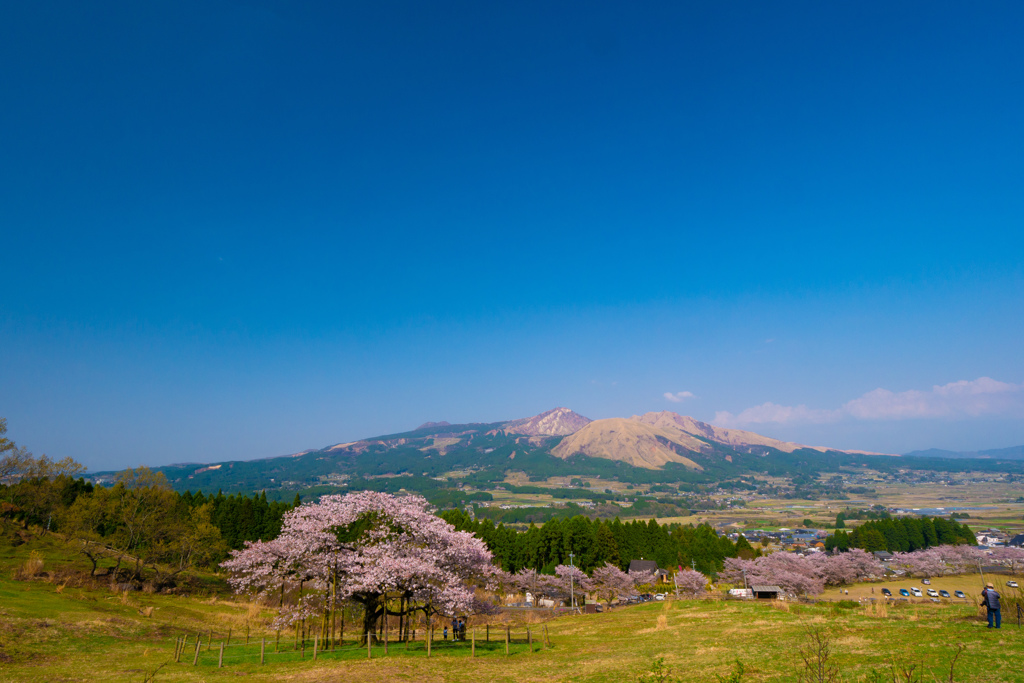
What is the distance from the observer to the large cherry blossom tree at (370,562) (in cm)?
2202

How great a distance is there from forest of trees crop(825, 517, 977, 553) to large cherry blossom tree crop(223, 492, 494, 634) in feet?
324

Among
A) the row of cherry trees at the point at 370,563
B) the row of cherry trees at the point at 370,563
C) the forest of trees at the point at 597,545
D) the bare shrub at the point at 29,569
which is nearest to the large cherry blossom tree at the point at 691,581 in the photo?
the forest of trees at the point at 597,545

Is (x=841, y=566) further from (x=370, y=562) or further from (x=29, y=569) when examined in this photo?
(x=29, y=569)

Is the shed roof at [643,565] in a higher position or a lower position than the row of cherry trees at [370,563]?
lower

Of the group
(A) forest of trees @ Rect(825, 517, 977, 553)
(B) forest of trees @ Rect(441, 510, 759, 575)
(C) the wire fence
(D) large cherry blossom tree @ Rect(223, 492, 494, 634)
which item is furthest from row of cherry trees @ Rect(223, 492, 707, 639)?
(A) forest of trees @ Rect(825, 517, 977, 553)

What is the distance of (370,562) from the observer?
22.8 metres

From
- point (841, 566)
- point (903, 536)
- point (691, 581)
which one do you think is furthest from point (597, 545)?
point (903, 536)

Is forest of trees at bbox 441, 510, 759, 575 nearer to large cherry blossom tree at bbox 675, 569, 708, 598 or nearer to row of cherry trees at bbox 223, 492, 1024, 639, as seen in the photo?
large cherry blossom tree at bbox 675, 569, 708, 598

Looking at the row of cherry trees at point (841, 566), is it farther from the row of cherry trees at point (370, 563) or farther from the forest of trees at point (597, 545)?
the row of cherry trees at point (370, 563)

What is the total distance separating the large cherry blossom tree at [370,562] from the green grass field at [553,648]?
6.75 ft

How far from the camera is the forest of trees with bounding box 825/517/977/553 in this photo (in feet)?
304

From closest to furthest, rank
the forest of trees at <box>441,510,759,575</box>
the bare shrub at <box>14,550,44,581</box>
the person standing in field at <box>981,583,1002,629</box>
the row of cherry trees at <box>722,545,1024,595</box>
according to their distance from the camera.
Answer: the person standing in field at <box>981,583,1002,629</box> → the bare shrub at <box>14,550,44,581</box> → the row of cherry trees at <box>722,545,1024,595</box> → the forest of trees at <box>441,510,759,575</box>

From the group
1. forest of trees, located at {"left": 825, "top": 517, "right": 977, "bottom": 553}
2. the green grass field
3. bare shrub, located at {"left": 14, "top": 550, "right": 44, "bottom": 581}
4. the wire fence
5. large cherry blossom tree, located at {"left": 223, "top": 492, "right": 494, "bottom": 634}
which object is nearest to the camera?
the green grass field

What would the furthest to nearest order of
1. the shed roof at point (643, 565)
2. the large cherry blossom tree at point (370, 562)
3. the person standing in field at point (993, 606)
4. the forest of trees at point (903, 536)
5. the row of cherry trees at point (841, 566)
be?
the forest of trees at point (903, 536), the shed roof at point (643, 565), the row of cherry trees at point (841, 566), the large cherry blossom tree at point (370, 562), the person standing in field at point (993, 606)
